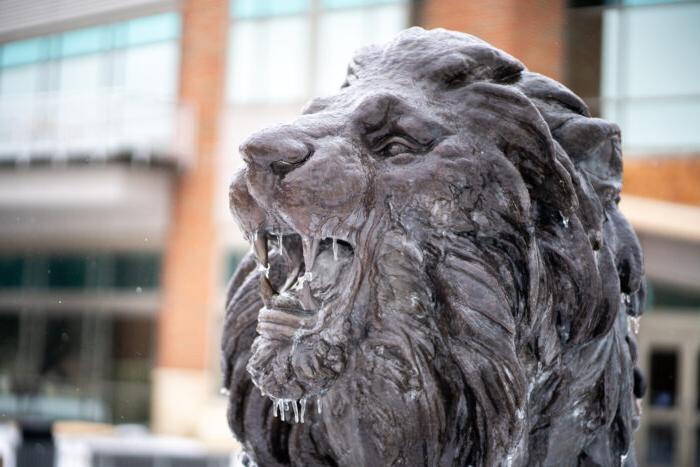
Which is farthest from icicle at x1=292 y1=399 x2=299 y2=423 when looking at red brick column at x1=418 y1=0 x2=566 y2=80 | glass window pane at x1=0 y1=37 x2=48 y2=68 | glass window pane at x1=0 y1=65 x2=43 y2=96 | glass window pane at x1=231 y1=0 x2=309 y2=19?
glass window pane at x1=0 y1=65 x2=43 y2=96

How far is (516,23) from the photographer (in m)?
4.88

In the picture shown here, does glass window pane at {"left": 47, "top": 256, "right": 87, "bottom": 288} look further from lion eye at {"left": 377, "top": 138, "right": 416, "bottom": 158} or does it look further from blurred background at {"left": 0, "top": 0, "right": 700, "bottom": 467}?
lion eye at {"left": 377, "top": 138, "right": 416, "bottom": 158}

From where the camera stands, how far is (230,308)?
1429 mm

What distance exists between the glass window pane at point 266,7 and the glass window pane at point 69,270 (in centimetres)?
454

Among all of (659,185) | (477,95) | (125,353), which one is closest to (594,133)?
(477,95)

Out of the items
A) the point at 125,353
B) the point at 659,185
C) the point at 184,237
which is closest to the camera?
the point at 659,185

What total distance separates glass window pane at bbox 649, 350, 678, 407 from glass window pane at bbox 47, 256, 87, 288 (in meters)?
8.31

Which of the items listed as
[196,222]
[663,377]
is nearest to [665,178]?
[663,377]

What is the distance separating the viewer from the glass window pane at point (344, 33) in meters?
8.20

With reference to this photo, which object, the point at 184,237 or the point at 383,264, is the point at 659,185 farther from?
the point at 184,237

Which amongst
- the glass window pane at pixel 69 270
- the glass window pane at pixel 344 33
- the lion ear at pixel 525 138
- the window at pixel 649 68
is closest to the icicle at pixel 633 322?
the lion ear at pixel 525 138

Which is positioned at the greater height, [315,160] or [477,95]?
[477,95]

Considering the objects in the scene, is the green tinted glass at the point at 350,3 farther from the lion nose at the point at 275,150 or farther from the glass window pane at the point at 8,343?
the glass window pane at the point at 8,343

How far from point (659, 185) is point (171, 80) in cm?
721
